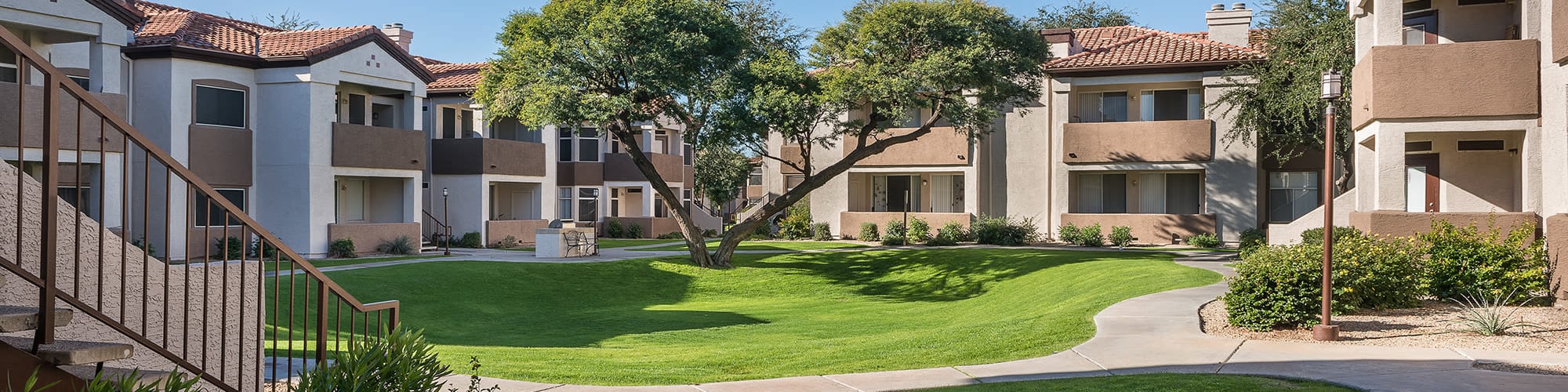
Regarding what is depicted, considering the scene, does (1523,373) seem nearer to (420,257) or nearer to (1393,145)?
(1393,145)

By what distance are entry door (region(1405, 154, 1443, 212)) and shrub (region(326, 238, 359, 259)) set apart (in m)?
26.9

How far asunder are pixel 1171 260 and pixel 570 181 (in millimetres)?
25894

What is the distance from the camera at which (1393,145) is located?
19266 millimetres

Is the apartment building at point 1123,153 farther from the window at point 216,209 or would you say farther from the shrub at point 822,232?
the window at point 216,209

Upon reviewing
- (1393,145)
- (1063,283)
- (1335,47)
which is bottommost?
(1063,283)

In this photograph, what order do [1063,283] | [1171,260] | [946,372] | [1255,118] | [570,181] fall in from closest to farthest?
[946,372] → [1063,283] → [1171,260] → [1255,118] → [570,181]

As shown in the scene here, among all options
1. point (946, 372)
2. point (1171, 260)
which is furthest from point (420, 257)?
point (946, 372)

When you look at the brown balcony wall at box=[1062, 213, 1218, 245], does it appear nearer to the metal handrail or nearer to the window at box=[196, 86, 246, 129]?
the window at box=[196, 86, 246, 129]

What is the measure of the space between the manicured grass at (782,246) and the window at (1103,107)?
29.5 ft

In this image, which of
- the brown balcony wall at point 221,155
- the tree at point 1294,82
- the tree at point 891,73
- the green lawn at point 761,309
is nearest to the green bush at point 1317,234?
the green lawn at point 761,309

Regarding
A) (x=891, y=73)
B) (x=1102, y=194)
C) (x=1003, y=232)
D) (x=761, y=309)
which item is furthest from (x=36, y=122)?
(x=1102, y=194)

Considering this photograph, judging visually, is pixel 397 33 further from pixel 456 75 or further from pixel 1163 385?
pixel 1163 385

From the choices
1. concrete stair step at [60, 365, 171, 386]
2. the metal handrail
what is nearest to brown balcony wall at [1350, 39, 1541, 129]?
the metal handrail

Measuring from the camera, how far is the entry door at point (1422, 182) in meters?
23.8
